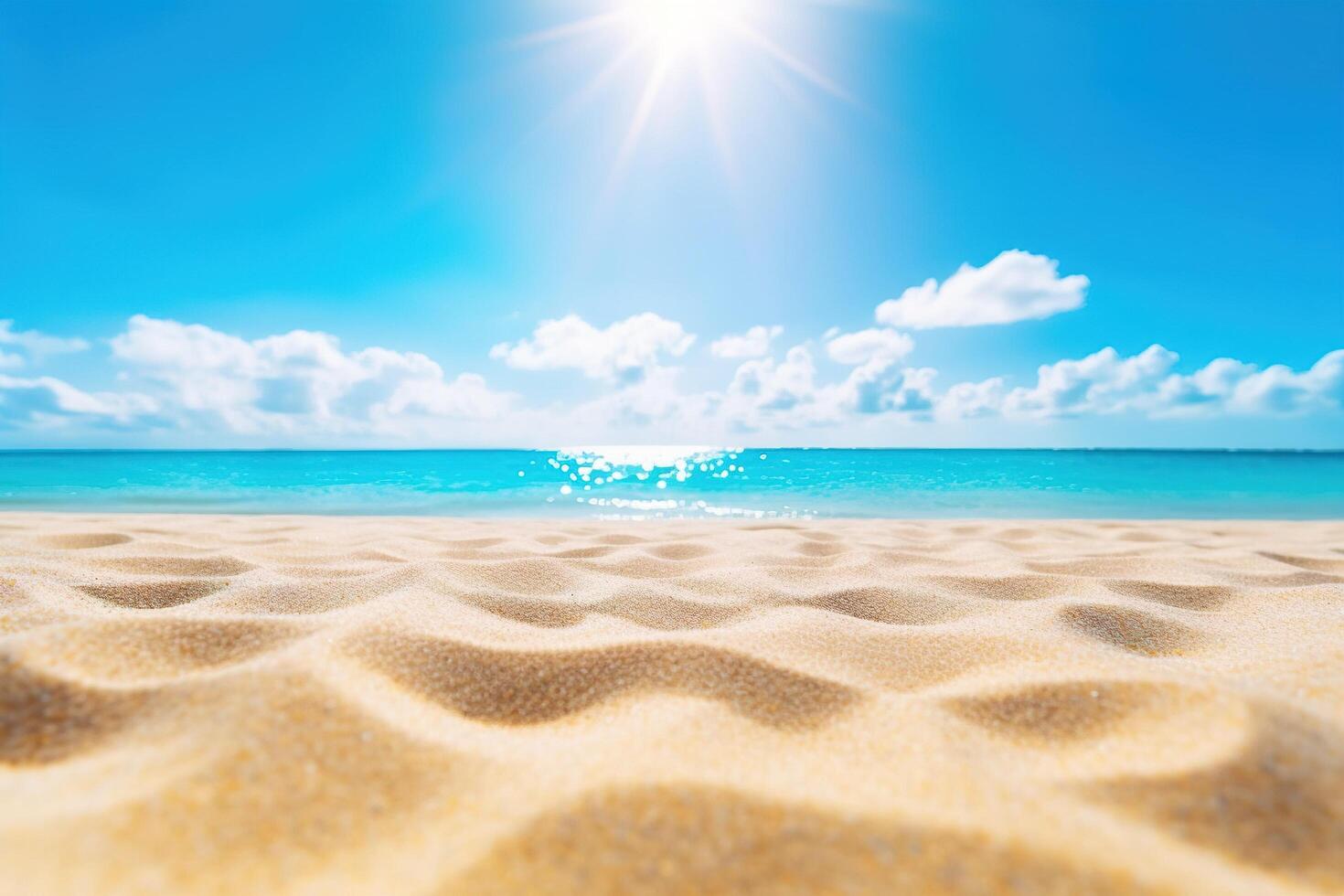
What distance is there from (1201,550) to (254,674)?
3.65 metres

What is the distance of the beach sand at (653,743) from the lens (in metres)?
0.63

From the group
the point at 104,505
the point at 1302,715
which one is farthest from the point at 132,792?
the point at 104,505

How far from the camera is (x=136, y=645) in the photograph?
1.11m

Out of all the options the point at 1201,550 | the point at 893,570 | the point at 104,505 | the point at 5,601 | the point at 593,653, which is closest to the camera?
the point at 593,653

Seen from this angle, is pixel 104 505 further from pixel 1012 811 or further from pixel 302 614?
pixel 1012 811

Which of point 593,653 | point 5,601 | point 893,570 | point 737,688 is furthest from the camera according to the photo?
point 893,570

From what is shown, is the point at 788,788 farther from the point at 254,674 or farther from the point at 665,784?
the point at 254,674

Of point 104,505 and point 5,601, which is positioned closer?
point 5,601

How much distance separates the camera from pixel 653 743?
2.88 feet

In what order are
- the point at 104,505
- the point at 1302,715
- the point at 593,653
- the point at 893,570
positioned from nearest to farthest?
1. the point at 1302,715
2. the point at 593,653
3. the point at 893,570
4. the point at 104,505

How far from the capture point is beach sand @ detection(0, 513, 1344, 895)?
0.63 m

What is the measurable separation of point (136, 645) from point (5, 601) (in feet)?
1.99

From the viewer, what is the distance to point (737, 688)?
3.57ft

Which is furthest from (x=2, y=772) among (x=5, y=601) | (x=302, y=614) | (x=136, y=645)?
(x=5, y=601)
